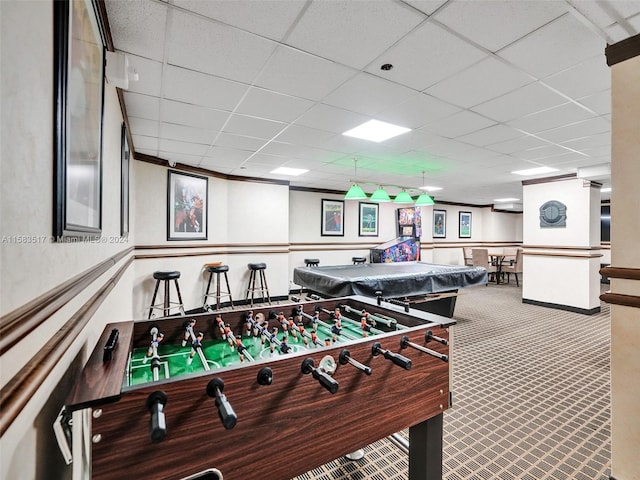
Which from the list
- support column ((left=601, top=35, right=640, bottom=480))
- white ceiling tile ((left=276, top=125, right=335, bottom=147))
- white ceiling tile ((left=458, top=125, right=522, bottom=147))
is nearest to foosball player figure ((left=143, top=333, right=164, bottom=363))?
support column ((left=601, top=35, right=640, bottom=480))

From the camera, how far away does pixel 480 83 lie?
241 cm

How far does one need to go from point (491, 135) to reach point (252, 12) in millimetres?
3076

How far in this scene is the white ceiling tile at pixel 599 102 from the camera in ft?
8.49

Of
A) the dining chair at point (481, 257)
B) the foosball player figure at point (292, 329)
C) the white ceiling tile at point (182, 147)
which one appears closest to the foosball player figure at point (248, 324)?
the foosball player figure at point (292, 329)

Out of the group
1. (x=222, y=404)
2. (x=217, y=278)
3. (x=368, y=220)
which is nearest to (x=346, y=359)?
(x=222, y=404)

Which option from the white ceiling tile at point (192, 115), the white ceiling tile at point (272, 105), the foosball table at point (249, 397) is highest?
the white ceiling tile at point (192, 115)

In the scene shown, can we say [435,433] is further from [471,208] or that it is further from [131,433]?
[471,208]

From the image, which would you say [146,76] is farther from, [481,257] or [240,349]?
[481,257]

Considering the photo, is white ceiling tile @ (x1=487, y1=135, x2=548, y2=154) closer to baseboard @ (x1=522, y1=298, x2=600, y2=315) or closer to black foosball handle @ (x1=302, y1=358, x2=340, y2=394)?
baseboard @ (x1=522, y1=298, x2=600, y2=315)

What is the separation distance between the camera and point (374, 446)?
7.09ft

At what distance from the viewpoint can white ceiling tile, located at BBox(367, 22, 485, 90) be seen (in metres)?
1.87

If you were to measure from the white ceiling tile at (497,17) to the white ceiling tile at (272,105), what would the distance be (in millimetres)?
1355

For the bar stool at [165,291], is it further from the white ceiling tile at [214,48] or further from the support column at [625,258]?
the support column at [625,258]

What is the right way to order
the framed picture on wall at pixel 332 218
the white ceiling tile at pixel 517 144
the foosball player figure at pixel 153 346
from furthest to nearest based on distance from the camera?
the framed picture on wall at pixel 332 218, the white ceiling tile at pixel 517 144, the foosball player figure at pixel 153 346
